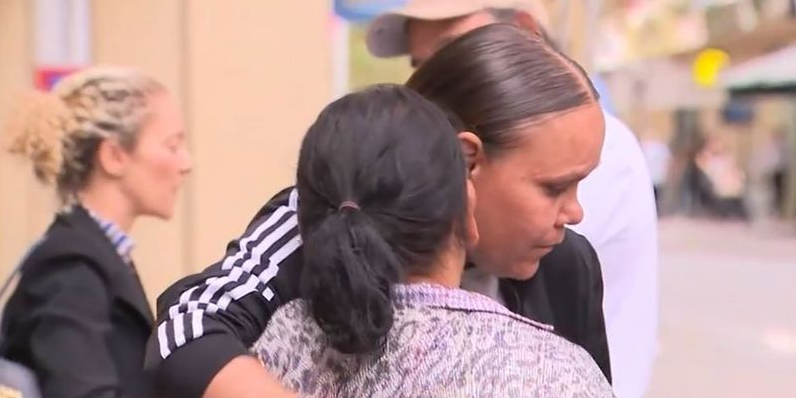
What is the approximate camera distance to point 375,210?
4.68 ft

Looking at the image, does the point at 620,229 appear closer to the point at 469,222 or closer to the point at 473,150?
the point at 473,150

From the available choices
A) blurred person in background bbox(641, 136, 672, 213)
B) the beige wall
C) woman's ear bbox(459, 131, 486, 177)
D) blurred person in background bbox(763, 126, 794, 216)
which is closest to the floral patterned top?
woman's ear bbox(459, 131, 486, 177)

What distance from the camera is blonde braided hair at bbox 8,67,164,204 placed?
299cm

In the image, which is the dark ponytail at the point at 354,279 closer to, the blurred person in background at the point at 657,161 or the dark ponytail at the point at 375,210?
the dark ponytail at the point at 375,210

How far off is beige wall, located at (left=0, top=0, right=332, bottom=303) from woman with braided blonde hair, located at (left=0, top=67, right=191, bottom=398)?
6.27 ft

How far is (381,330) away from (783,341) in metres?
10.0

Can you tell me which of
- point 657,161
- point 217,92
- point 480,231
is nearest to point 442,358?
point 480,231

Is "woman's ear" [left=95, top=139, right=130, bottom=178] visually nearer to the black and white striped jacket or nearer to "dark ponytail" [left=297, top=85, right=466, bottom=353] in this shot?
the black and white striped jacket

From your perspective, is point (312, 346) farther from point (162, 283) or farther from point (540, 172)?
point (162, 283)

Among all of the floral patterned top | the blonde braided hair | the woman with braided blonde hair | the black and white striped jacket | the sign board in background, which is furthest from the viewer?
the sign board in background

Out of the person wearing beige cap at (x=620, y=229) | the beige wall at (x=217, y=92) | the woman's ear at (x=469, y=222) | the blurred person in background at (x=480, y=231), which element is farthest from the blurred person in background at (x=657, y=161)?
the woman's ear at (x=469, y=222)

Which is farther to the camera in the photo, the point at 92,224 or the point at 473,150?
the point at 92,224

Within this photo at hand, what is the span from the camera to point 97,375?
8.16 feet

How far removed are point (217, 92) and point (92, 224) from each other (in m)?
2.35
